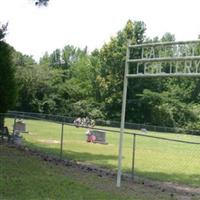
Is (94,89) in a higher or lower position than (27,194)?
higher

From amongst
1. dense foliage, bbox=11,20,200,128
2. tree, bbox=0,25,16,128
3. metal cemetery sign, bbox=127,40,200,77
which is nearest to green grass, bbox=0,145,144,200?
metal cemetery sign, bbox=127,40,200,77

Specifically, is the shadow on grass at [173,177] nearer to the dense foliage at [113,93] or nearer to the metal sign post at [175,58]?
the metal sign post at [175,58]

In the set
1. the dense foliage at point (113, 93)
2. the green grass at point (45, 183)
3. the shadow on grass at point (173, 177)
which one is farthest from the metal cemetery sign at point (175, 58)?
the dense foliage at point (113, 93)

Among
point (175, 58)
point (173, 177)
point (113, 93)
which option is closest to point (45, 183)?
point (175, 58)

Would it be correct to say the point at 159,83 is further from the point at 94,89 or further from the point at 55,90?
the point at 55,90

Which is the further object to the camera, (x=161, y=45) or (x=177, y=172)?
(x=177, y=172)

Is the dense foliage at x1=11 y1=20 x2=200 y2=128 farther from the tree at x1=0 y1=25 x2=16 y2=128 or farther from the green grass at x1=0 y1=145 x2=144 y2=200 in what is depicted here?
the green grass at x1=0 y1=145 x2=144 y2=200

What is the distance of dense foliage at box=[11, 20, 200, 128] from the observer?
70188mm

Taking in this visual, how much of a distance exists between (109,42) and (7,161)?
65397 millimetres

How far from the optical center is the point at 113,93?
75.2m

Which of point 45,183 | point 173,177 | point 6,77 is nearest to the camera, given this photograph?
point 45,183

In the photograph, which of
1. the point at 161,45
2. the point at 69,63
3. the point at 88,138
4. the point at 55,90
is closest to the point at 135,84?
the point at 55,90

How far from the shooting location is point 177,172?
17094 mm

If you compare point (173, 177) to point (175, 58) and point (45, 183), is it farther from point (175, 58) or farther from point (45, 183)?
point (45, 183)
